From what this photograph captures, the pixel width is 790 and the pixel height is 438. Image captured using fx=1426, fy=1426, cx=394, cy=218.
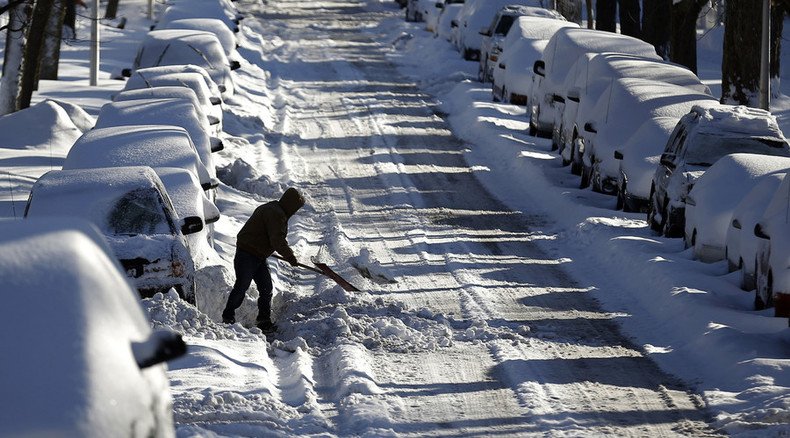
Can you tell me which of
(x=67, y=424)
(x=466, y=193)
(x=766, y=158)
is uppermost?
(x=67, y=424)

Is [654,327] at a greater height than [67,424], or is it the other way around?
[67,424]

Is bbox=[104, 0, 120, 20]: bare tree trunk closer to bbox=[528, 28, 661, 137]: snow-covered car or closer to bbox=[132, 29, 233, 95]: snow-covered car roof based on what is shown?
bbox=[132, 29, 233, 95]: snow-covered car roof

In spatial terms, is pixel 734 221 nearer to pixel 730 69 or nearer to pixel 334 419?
pixel 334 419

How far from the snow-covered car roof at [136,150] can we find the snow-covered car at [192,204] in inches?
15.2

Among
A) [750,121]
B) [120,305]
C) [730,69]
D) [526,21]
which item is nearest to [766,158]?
[750,121]

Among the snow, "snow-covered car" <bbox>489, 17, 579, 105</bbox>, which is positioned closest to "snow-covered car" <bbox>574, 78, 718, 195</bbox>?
the snow

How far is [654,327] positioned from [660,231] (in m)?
4.50

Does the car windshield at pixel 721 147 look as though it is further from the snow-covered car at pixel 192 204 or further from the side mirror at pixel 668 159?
the snow-covered car at pixel 192 204

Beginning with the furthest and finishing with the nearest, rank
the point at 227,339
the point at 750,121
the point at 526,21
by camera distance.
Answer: the point at 526,21, the point at 750,121, the point at 227,339

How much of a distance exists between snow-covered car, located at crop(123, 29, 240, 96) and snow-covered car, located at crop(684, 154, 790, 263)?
498 inches

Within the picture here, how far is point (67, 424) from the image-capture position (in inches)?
186

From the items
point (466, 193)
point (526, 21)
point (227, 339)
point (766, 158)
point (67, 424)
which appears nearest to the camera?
point (67, 424)

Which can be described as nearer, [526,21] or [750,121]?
[750,121]

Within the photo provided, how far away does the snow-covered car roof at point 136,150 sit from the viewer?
14.1 meters
